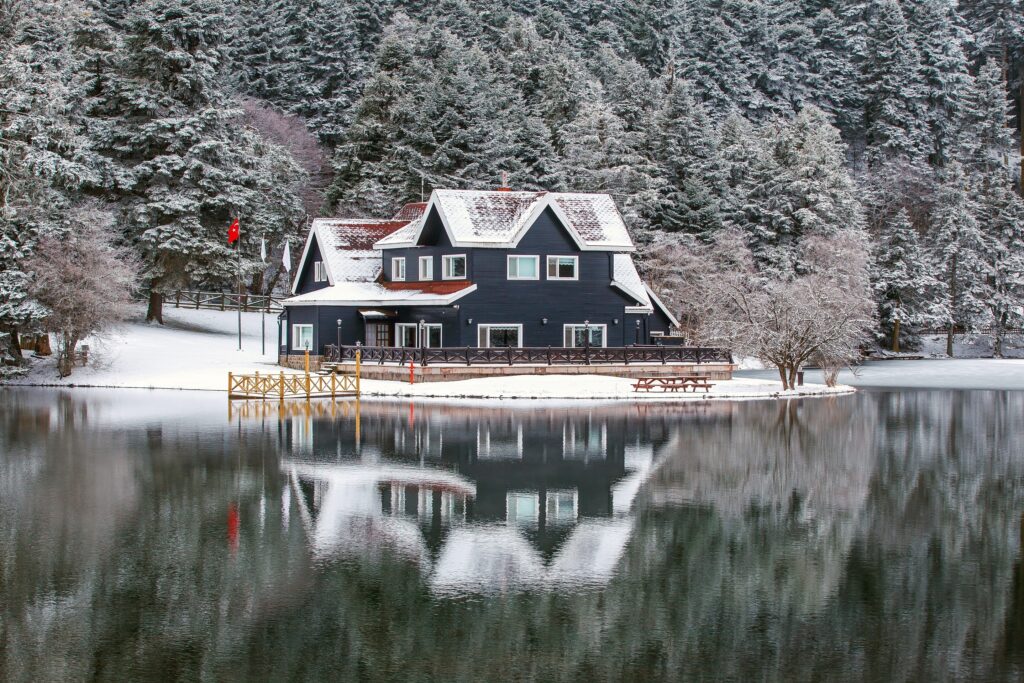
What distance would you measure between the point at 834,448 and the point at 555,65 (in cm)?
5813

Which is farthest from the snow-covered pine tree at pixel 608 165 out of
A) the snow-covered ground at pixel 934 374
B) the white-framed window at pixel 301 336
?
the white-framed window at pixel 301 336

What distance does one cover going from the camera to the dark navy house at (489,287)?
54969 mm

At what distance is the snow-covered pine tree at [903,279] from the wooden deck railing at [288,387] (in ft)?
144

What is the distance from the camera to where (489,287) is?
55.1m

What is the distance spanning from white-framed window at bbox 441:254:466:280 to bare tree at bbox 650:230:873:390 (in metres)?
13.2

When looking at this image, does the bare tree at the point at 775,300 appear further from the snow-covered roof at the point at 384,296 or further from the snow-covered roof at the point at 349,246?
the snow-covered roof at the point at 349,246

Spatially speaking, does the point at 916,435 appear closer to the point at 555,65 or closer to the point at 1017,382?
the point at 1017,382

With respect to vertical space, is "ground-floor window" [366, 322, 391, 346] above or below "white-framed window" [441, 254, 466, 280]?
below

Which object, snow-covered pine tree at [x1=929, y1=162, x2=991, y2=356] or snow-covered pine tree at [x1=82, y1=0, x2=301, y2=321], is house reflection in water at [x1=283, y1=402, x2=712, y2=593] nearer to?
snow-covered pine tree at [x1=82, y1=0, x2=301, y2=321]

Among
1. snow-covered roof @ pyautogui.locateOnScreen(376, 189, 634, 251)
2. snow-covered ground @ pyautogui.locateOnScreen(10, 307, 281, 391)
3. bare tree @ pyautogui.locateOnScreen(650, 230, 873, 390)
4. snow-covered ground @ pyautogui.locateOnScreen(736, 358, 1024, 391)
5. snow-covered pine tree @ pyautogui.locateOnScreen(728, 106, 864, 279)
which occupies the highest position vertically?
snow-covered pine tree @ pyautogui.locateOnScreen(728, 106, 864, 279)

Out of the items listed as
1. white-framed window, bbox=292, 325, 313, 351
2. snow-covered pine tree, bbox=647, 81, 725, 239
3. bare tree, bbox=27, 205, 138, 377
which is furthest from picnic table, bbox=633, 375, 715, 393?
snow-covered pine tree, bbox=647, 81, 725, 239

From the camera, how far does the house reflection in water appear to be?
53.2ft

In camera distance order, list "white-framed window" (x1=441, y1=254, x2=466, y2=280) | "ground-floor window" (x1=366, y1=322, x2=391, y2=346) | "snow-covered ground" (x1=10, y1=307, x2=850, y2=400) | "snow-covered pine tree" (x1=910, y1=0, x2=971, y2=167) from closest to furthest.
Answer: "snow-covered ground" (x1=10, y1=307, x2=850, y2=400), "white-framed window" (x1=441, y1=254, x2=466, y2=280), "ground-floor window" (x1=366, y1=322, x2=391, y2=346), "snow-covered pine tree" (x1=910, y1=0, x2=971, y2=167)

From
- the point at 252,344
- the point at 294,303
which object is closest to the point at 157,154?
the point at 252,344
